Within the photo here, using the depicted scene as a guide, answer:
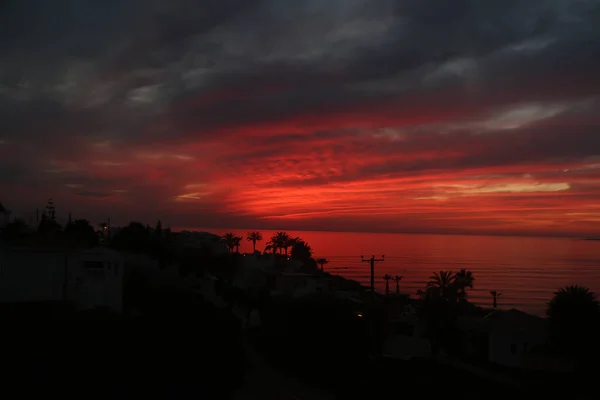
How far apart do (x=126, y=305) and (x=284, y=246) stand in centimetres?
7728

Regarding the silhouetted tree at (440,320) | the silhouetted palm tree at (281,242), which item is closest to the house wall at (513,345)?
the silhouetted tree at (440,320)

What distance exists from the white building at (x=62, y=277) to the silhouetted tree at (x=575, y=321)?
25308 mm

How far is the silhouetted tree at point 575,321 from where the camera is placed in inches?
1121

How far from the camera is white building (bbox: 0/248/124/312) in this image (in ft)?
79.7

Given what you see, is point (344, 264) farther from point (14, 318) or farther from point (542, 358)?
point (14, 318)

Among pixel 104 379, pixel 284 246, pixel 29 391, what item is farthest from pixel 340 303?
pixel 284 246

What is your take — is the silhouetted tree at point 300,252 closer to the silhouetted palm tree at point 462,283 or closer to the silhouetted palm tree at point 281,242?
the silhouetted palm tree at point 281,242

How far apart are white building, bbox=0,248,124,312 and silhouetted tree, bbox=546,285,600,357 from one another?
83.0 ft

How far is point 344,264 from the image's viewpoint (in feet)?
595

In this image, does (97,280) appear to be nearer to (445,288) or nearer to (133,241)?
(133,241)

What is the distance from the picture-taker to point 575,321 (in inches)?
1141

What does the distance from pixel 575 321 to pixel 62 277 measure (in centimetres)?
2844

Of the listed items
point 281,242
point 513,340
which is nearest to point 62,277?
point 513,340

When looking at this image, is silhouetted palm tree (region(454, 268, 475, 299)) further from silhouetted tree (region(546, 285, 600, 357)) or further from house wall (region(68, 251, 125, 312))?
house wall (region(68, 251, 125, 312))
